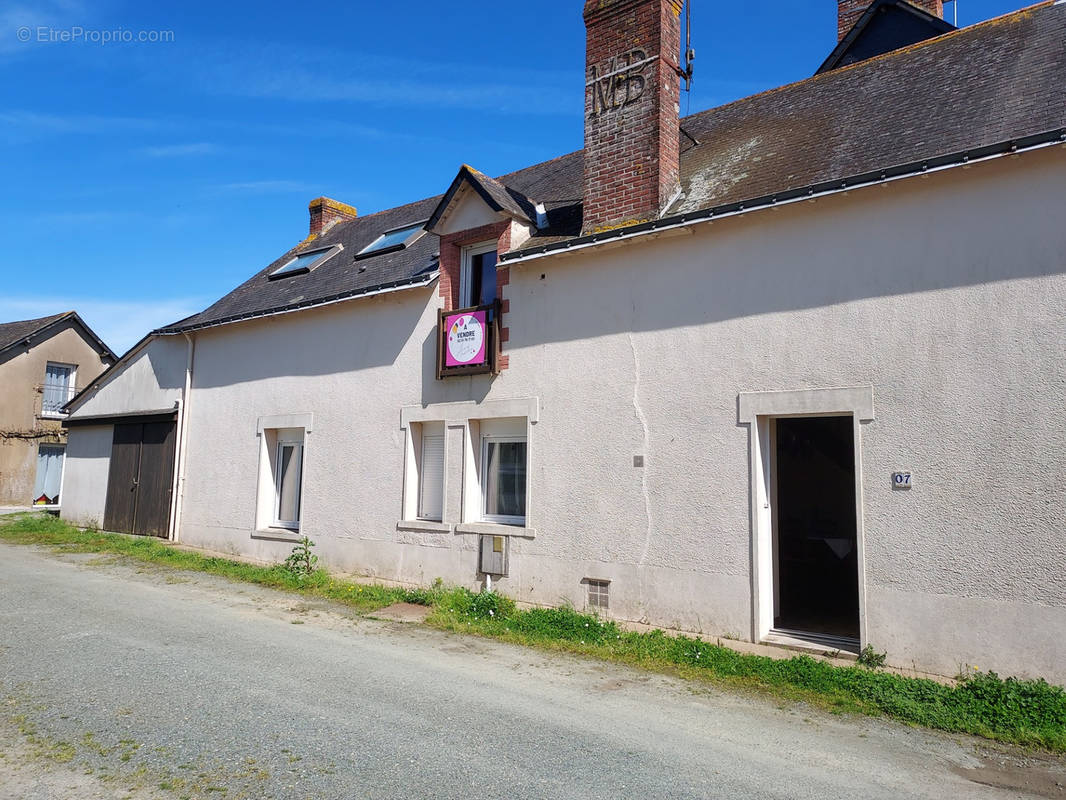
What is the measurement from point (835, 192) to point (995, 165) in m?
1.31

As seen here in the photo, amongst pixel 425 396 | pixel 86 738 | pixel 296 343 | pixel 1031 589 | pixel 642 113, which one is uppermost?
pixel 642 113

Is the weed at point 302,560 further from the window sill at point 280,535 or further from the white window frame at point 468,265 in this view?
the white window frame at point 468,265

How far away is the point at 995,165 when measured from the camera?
642 cm

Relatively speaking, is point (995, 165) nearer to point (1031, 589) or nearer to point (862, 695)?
point (1031, 589)

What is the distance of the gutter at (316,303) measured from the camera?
10656mm

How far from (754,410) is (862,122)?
3934 millimetres

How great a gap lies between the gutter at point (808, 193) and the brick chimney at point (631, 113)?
31.4 inches

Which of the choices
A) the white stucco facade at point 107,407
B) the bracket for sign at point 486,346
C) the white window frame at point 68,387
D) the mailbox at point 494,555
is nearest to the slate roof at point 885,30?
the bracket for sign at point 486,346

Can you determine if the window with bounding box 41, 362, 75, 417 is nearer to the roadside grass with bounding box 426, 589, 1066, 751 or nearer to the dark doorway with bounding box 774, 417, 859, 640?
the roadside grass with bounding box 426, 589, 1066, 751

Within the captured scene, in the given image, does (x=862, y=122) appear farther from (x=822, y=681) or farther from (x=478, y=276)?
(x=822, y=681)

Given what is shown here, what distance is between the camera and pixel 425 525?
1021 centimetres

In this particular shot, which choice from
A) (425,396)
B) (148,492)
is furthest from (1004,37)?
(148,492)

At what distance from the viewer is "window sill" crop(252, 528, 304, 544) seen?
468 inches

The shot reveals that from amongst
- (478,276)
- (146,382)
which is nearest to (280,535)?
(478,276)
